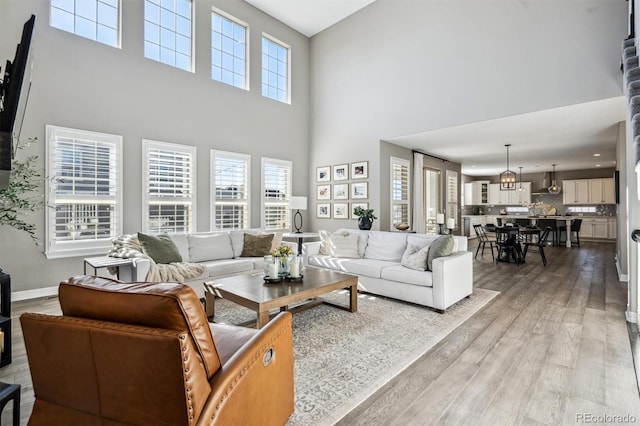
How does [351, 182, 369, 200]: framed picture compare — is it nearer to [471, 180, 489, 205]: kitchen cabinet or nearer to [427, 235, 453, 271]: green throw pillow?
[427, 235, 453, 271]: green throw pillow

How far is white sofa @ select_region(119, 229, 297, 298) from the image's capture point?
13.9ft

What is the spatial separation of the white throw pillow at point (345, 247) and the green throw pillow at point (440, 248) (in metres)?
1.28

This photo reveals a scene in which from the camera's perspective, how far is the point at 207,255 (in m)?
4.71

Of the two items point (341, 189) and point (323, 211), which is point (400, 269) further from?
point (323, 211)

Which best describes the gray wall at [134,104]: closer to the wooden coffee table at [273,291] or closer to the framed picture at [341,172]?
the framed picture at [341,172]

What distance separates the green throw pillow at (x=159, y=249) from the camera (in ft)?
13.3

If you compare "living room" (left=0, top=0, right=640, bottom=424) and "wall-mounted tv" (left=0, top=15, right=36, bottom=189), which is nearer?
"wall-mounted tv" (left=0, top=15, right=36, bottom=189)

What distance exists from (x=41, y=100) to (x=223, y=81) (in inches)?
116

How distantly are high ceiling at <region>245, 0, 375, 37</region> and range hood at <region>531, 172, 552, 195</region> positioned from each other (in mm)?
9702

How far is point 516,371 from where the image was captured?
2.39 metres

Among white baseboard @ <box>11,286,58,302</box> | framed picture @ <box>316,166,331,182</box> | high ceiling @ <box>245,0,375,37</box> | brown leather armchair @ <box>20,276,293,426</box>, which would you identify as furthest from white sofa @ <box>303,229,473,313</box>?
high ceiling @ <box>245,0,375,37</box>

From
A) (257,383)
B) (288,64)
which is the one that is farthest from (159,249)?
(288,64)
